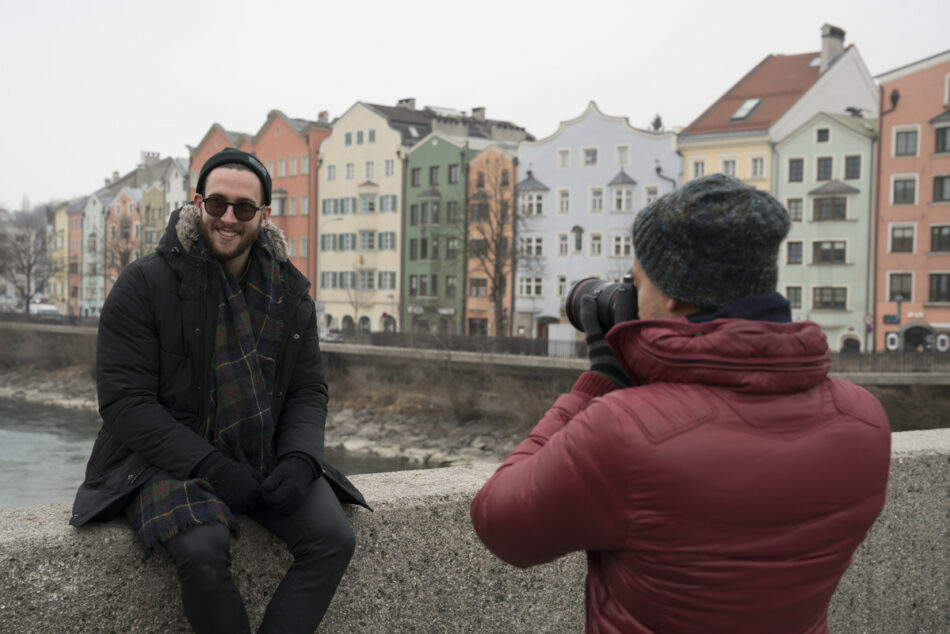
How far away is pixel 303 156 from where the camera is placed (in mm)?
49375

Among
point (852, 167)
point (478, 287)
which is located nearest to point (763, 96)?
point (852, 167)

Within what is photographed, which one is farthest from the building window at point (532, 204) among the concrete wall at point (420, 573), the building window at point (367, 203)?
the concrete wall at point (420, 573)

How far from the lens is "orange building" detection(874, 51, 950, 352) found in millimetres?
32312

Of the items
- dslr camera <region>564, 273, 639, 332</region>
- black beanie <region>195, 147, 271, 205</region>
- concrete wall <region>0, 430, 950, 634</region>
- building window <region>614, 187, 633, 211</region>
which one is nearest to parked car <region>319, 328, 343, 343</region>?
building window <region>614, 187, 633, 211</region>

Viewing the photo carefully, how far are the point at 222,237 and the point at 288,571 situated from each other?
2.49 ft

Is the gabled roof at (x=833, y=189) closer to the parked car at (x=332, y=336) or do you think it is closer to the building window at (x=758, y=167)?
the building window at (x=758, y=167)

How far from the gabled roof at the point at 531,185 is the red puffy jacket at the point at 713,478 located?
3940cm

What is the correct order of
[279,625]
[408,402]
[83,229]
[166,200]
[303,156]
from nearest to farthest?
1. [279,625]
2. [408,402]
3. [303,156]
4. [166,200]
5. [83,229]

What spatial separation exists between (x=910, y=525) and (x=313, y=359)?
194 cm

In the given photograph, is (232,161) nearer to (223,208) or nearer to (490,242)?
(223,208)

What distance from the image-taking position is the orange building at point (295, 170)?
160 feet

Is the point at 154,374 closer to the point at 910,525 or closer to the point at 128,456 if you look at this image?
the point at 128,456

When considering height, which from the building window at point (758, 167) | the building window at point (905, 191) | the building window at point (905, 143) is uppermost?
the building window at point (905, 143)

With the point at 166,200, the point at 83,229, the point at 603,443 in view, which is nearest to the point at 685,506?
the point at 603,443
